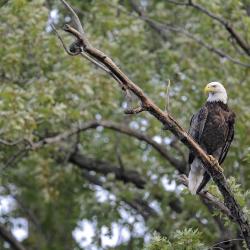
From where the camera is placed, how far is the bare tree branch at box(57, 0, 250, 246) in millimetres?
5113

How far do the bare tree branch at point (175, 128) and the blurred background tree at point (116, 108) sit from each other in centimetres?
238

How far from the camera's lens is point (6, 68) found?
877 cm

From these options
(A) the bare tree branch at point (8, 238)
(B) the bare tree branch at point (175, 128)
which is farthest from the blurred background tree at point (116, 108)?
(B) the bare tree branch at point (175, 128)

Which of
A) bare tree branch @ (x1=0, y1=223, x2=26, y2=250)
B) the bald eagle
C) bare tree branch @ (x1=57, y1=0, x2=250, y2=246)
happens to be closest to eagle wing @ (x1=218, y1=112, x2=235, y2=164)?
the bald eagle

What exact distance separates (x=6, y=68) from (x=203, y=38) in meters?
2.89

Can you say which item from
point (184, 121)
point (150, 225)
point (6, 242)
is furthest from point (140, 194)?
point (6, 242)

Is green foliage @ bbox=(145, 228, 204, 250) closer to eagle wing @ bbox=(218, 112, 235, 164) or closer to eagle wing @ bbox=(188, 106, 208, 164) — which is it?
eagle wing @ bbox=(188, 106, 208, 164)

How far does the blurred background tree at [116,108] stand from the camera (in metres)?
8.77

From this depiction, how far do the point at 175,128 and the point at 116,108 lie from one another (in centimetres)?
461

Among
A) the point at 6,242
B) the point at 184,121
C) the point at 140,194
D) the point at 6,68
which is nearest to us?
the point at 6,68

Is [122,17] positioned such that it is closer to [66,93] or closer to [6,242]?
[66,93]

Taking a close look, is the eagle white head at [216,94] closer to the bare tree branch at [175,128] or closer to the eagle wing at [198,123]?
the eagle wing at [198,123]

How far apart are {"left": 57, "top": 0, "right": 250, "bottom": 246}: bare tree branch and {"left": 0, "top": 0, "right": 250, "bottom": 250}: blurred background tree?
→ 7.80ft

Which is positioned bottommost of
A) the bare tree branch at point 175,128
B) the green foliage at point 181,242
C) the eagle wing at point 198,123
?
the eagle wing at point 198,123
